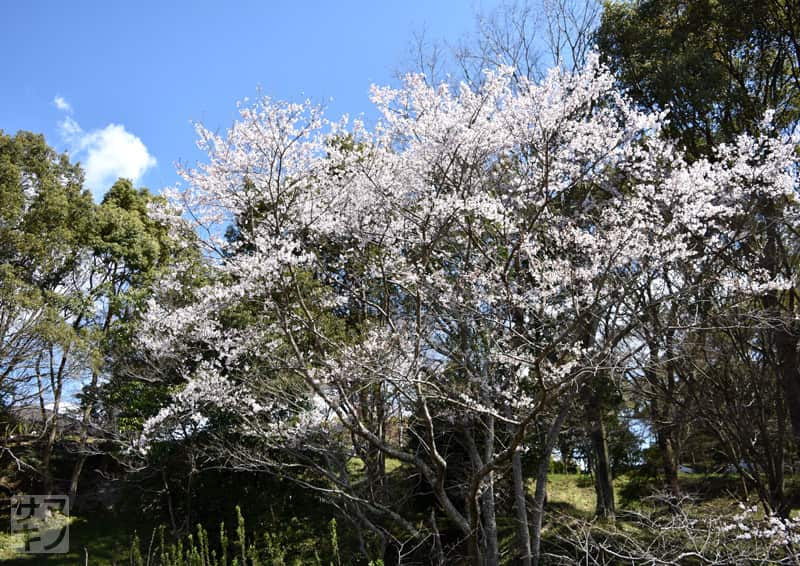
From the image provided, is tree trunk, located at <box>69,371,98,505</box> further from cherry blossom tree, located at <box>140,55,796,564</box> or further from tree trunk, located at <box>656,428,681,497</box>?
tree trunk, located at <box>656,428,681,497</box>

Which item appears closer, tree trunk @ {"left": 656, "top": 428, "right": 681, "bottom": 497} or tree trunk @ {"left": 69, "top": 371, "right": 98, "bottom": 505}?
tree trunk @ {"left": 656, "top": 428, "right": 681, "bottom": 497}

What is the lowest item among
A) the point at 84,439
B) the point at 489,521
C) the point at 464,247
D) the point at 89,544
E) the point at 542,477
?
the point at 89,544

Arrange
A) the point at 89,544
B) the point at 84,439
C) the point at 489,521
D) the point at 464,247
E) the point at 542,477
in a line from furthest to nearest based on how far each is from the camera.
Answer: the point at 84,439
the point at 89,544
the point at 464,247
the point at 542,477
the point at 489,521

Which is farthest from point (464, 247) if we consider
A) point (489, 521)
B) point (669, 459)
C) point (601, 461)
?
point (669, 459)

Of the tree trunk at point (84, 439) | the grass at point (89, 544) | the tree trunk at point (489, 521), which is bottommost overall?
the grass at point (89, 544)

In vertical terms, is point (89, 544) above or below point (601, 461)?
below

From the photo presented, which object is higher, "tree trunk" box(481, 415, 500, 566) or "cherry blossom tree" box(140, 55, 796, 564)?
"cherry blossom tree" box(140, 55, 796, 564)

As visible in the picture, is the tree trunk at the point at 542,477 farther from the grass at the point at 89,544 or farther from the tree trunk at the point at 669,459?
the grass at the point at 89,544

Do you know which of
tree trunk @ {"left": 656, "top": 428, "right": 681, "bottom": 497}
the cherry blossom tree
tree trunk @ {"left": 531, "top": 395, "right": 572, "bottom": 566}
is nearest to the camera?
the cherry blossom tree

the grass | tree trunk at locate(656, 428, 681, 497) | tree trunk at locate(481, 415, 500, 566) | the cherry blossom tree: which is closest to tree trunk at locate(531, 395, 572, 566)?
the cherry blossom tree

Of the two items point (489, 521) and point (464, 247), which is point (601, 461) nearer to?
point (489, 521)

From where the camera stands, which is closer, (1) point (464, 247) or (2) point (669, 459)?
(1) point (464, 247)

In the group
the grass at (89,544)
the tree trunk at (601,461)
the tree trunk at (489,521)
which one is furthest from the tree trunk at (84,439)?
the tree trunk at (601,461)

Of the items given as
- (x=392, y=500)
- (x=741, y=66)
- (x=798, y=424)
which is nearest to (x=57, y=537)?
(x=392, y=500)
